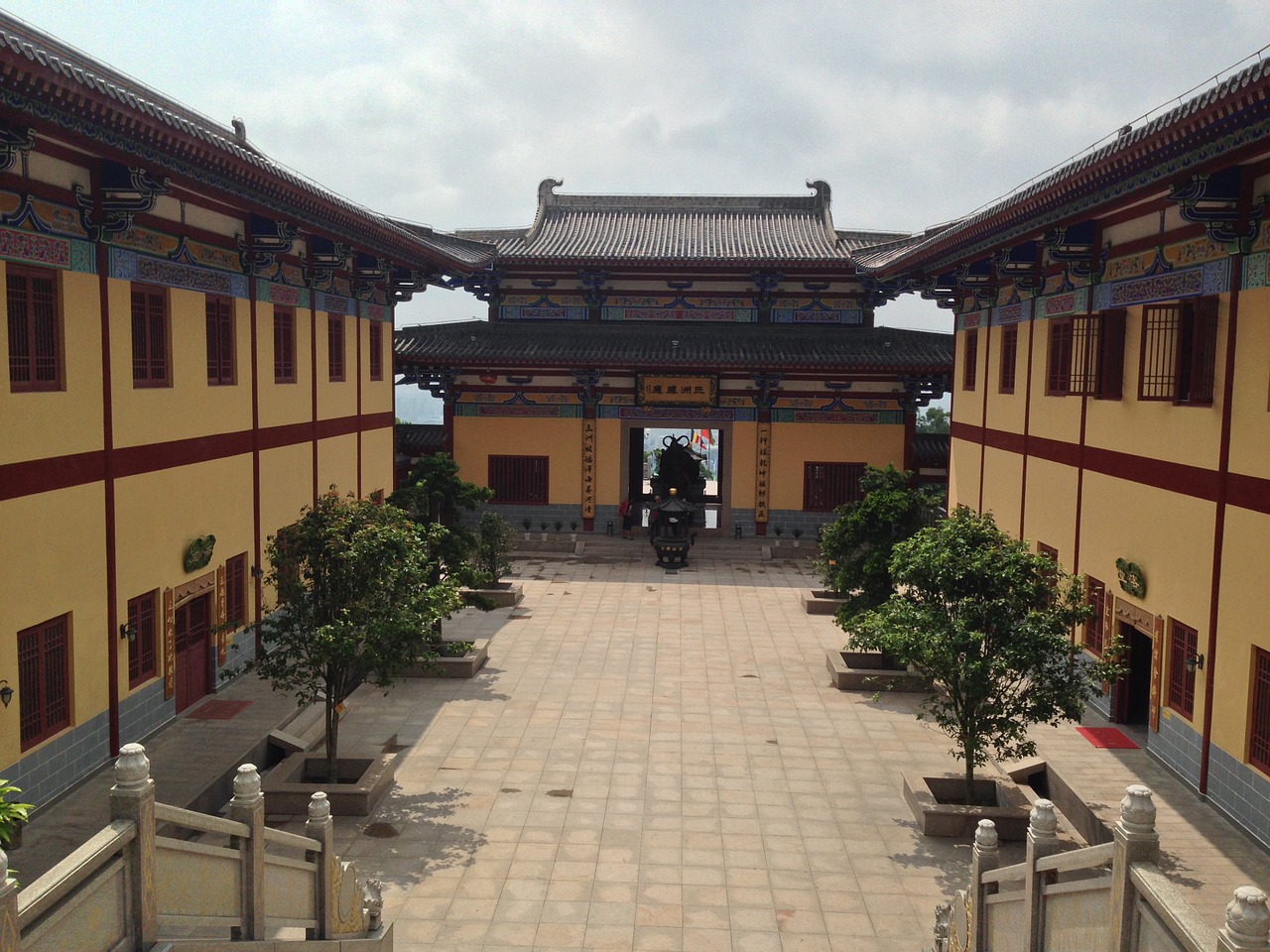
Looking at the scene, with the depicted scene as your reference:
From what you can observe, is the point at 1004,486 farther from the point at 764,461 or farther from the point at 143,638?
the point at 143,638

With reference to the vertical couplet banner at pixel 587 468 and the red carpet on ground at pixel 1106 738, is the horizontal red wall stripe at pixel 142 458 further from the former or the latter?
the red carpet on ground at pixel 1106 738

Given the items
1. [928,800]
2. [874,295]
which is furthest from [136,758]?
[874,295]

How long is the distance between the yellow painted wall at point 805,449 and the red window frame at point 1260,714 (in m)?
18.8

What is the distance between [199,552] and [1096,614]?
479 inches

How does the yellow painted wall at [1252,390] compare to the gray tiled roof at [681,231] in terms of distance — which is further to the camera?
the gray tiled roof at [681,231]

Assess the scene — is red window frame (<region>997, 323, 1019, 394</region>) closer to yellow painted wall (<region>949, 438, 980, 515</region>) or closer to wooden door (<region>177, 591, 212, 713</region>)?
yellow painted wall (<region>949, 438, 980, 515</region>)

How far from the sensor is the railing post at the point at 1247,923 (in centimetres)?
447

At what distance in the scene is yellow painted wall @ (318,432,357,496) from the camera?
720 inches

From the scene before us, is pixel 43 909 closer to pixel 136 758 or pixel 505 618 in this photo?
pixel 136 758

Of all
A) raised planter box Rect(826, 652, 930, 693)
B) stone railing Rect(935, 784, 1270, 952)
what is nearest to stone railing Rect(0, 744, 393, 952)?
stone railing Rect(935, 784, 1270, 952)

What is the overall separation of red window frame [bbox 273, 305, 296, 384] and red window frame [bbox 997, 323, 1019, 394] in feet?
39.8

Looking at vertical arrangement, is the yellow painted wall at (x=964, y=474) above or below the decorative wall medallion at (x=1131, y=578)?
above

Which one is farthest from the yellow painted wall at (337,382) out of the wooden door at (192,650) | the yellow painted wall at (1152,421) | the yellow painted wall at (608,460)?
the yellow painted wall at (1152,421)

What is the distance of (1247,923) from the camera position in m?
4.50
